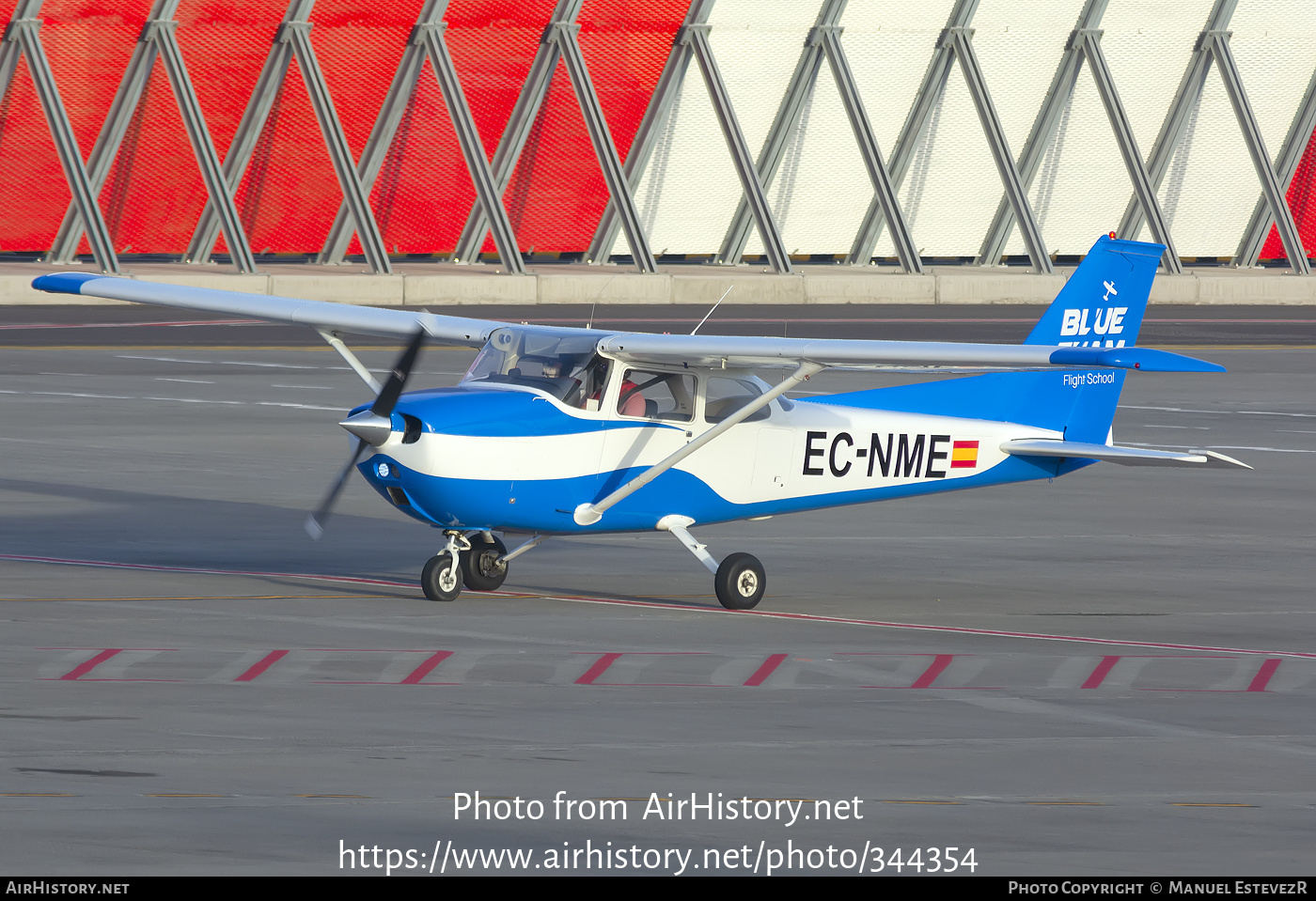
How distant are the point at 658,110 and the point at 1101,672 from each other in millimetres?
38932

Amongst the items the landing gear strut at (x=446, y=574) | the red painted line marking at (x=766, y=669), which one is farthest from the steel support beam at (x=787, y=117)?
the red painted line marking at (x=766, y=669)

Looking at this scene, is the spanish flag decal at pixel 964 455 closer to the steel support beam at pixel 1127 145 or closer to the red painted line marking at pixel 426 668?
the red painted line marking at pixel 426 668

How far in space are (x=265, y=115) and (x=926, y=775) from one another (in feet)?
127

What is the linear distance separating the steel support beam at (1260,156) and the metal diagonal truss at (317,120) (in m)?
21.0

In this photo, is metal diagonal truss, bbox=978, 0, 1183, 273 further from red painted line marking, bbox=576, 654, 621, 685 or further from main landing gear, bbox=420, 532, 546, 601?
red painted line marking, bbox=576, 654, 621, 685

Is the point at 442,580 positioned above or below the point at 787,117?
below

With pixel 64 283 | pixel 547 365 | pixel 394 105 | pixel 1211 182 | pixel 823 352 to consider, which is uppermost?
pixel 1211 182

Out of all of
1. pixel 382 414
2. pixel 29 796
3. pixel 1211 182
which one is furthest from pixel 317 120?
pixel 29 796

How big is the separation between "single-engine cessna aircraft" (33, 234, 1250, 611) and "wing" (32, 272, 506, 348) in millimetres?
36

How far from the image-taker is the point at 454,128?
47688 mm

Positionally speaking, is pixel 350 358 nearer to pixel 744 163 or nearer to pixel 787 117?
pixel 744 163

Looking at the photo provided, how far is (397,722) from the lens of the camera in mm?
10781

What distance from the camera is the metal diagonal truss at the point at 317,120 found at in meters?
44.8

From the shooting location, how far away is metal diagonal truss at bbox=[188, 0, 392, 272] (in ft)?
147
